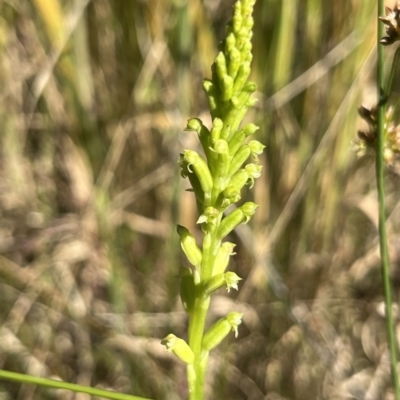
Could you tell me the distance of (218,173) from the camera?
56 centimetres

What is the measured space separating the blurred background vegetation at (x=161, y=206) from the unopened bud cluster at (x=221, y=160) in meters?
0.67

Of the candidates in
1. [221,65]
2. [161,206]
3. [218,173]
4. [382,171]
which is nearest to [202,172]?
[218,173]

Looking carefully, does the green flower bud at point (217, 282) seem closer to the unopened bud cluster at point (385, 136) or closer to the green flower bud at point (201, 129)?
the green flower bud at point (201, 129)

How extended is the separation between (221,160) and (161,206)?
99cm

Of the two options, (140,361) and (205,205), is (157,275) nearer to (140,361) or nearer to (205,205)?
(140,361)

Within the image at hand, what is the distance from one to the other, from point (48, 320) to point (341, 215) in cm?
94

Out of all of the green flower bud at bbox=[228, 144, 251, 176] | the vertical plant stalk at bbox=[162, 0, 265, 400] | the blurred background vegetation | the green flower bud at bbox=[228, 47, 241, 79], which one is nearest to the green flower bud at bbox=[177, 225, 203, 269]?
the vertical plant stalk at bbox=[162, 0, 265, 400]

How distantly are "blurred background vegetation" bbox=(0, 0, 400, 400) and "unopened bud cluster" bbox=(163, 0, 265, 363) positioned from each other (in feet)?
2.20

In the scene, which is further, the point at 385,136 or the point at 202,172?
the point at 385,136

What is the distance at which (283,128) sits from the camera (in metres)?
1.36

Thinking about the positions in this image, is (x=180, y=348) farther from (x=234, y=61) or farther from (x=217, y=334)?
(x=234, y=61)

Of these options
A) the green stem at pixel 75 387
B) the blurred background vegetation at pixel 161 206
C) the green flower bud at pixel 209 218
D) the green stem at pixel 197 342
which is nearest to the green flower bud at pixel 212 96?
the green flower bud at pixel 209 218

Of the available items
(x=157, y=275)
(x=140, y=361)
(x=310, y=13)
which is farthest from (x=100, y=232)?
(x=310, y=13)

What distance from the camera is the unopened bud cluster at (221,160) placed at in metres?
0.54
